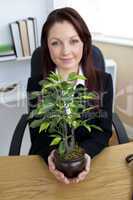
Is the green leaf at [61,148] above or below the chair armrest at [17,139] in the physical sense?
above

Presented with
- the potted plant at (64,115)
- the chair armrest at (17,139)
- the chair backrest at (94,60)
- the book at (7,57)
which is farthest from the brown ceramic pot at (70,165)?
the book at (7,57)

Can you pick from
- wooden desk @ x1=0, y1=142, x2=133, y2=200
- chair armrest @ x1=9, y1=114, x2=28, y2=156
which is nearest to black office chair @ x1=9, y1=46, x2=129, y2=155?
chair armrest @ x1=9, y1=114, x2=28, y2=156

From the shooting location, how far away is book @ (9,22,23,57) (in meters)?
2.21

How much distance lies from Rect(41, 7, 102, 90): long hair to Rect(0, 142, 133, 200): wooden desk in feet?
1.48

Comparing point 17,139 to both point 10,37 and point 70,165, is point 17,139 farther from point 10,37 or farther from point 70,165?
point 10,37

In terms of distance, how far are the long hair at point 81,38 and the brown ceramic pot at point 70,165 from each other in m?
0.56

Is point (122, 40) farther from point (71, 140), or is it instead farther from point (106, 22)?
point (71, 140)

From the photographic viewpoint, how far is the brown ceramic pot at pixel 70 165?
103 centimetres

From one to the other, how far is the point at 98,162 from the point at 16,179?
0.35m

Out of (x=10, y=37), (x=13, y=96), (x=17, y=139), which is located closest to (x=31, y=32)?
(x=10, y=37)

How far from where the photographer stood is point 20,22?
2197 millimetres

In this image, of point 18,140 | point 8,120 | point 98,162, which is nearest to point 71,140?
point 98,162

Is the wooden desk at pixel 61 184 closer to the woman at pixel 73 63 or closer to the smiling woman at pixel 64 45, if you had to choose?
the woman at pixel 73 63

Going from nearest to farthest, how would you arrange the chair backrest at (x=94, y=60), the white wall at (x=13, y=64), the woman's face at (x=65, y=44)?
the woman's face at (x=65, y=44), the chair backrest at (x=94, y=60), the white wall at (x=13, y=64)
